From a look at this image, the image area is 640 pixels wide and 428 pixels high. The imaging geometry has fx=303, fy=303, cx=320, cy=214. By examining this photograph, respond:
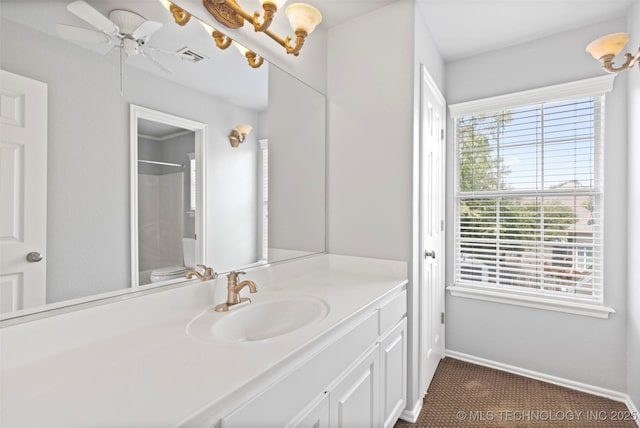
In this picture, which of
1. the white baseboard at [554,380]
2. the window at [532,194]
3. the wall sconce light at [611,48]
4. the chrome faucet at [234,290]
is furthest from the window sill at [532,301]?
the chrome faucet at [234,290]

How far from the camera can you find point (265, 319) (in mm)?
1317

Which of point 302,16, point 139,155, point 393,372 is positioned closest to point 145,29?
point 139,155

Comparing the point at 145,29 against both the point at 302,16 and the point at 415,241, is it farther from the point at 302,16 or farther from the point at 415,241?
→ the point at 415,241

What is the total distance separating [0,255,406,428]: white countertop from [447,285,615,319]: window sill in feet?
5.75

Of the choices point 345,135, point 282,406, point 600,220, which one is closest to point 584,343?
point 600,220

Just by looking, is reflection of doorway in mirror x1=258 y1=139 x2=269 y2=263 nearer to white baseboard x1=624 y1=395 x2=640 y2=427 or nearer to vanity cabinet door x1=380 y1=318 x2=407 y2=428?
vanity cabinet door x1=380 y1=318 x2=407 y2=428

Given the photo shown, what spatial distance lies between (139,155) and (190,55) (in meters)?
0.49

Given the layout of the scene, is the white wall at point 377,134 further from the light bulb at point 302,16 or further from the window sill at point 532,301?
the window sill at point 532,301

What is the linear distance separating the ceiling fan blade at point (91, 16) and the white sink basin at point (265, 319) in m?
1.01

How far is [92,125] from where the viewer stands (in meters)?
0.95

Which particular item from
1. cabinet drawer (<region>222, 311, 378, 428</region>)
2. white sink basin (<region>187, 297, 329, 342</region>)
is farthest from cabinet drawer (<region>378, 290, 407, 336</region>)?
white sink basin (<region>187, 297, 329, 342</region>)

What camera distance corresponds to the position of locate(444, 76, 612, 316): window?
6.81 feet

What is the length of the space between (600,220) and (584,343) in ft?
2.78

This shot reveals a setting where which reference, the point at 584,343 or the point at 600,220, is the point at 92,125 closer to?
the point at 600,220
